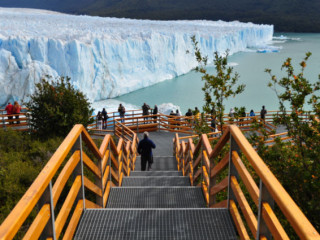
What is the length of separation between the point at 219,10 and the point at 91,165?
476ft

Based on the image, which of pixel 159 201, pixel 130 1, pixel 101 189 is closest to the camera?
pixel 101 189

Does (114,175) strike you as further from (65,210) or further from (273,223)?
(273,223)

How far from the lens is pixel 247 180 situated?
238 cm

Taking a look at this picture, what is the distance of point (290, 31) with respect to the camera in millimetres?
118312

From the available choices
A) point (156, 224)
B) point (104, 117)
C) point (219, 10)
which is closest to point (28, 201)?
point (156, 224)

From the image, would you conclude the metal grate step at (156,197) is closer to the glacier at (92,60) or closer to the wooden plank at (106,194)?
the wooden plank at (106,194)

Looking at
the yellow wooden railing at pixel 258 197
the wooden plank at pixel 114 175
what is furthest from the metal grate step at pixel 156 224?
the wooden plank at pixel 114 175

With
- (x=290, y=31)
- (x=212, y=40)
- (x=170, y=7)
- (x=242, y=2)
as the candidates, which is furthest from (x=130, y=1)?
(x=212, y=40)

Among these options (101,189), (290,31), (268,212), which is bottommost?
(290,31)

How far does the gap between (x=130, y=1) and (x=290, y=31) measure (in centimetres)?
7526

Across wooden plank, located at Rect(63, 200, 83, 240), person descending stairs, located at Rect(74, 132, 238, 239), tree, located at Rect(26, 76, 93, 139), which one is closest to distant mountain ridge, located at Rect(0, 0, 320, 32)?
tree, located at Rect(26, 76, 93, 139)

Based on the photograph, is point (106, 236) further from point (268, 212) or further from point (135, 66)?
point (135, 66)

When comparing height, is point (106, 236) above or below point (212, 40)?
above

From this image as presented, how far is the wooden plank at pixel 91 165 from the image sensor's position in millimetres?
3036
